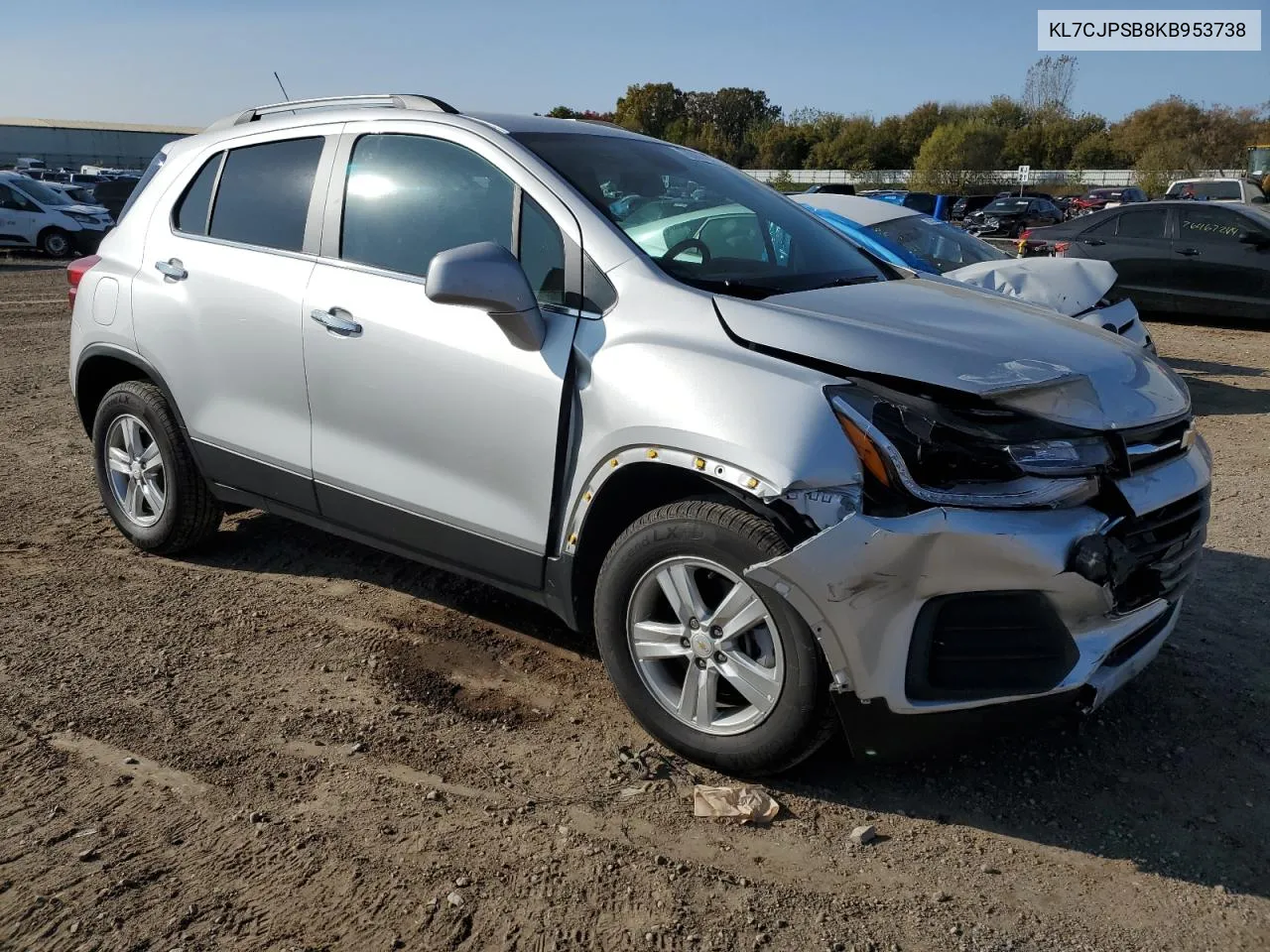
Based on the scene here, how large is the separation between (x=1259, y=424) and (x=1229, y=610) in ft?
13.3

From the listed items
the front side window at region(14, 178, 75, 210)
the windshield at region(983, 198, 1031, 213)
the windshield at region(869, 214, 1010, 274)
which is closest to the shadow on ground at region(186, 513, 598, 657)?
the windshield at region(869, 214, 1010, 274)

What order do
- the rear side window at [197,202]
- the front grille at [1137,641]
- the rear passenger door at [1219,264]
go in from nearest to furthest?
the front grille at [1137,641] < the rear side window at [197,202] < the rear passenger door at [1219,264]

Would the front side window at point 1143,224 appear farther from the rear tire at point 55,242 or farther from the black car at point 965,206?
the rear tire at point 55,242

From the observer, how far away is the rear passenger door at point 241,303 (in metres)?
3.97

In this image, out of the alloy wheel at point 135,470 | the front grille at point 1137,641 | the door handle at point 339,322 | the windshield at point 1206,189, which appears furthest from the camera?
the windshield at point 1206,189

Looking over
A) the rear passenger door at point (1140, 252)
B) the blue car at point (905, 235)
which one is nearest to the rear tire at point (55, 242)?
the blue car at point (905, 235)

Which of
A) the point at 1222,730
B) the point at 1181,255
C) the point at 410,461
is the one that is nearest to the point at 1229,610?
the point at 1222,730

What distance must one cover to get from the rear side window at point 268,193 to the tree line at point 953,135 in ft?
149

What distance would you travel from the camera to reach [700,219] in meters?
3.75

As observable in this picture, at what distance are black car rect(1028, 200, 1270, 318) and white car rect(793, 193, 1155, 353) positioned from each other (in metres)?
3.78

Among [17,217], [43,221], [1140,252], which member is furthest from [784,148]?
[1140,252]

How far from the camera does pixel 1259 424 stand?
7723 mm

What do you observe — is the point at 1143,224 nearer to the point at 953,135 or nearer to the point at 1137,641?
the point at 1137,641

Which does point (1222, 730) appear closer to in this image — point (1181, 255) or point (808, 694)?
point (808, 694)
